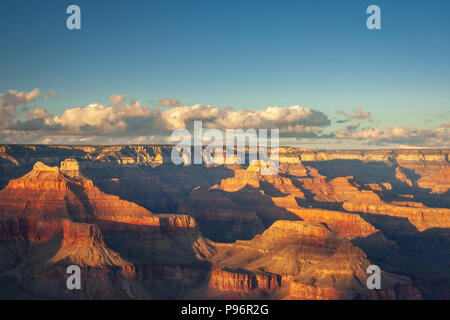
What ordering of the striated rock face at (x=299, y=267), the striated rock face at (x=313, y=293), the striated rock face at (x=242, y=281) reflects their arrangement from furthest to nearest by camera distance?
the striated rock face at (x=242, y=281), the striated rock face at (x=299, y=267), the striated rock face at (x=313, y=293)

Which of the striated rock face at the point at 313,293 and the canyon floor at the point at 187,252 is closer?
the striated rock face at the point at 313,293

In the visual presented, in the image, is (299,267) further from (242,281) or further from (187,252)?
(187,252)

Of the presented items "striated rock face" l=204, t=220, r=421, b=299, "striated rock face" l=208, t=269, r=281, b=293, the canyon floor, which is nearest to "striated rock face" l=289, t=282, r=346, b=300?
"striated rock face" l=204, t=220, r=421, b=299

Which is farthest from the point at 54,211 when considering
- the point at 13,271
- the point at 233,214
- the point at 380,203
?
the point at 380,203

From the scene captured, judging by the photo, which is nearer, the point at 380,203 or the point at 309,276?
the point at 309,276

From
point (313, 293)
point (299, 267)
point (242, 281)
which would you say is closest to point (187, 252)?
point (242, 281)

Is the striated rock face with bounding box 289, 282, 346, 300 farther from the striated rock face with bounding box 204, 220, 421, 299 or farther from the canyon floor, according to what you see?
the canyon floor

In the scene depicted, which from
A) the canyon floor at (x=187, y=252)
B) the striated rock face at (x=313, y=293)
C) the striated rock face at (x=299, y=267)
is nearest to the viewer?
the striated rock face at (x=313, y=293)

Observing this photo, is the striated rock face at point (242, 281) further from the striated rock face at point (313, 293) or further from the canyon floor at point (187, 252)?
the striated rock face at point (313, 293)

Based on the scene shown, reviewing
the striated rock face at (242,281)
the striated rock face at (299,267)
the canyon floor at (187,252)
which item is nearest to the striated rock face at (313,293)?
the striated rock face at (299,267)

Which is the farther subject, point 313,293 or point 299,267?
point 299,267
